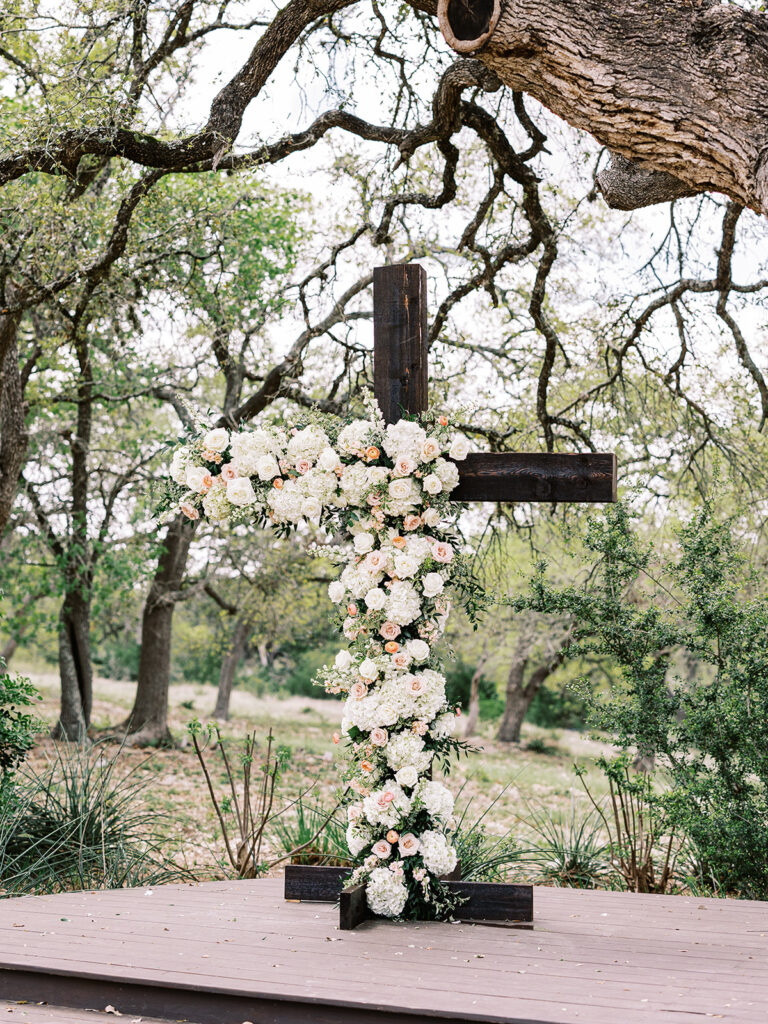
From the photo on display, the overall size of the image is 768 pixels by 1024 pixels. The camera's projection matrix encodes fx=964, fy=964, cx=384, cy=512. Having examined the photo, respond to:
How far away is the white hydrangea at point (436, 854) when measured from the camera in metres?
3.72

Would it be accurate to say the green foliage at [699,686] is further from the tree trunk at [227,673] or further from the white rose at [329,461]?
the tree trunk at [227,673]

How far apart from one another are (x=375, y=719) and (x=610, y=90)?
101 inches

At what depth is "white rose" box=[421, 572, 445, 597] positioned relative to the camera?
3742 millimetres

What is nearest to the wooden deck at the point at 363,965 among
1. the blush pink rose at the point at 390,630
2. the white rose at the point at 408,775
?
the white rose at the point at 408,775

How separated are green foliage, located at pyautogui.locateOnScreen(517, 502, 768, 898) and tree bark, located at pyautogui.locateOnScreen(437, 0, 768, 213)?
2.05 metres

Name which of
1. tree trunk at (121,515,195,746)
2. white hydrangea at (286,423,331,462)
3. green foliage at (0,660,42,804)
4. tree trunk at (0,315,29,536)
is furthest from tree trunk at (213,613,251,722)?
white hydrangea at (286,423,331,462)

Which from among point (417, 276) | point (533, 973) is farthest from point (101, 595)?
point (533, 973)

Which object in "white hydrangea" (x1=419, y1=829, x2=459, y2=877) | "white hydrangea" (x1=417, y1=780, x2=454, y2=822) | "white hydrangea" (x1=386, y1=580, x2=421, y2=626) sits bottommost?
"white hydrangea" (x1=419, y1=829, x2=459, y2=877)

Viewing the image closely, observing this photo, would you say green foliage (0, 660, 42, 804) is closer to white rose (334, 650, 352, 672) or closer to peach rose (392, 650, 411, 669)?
white rose (334, 650, 352, 672)

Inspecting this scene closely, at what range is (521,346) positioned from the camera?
34.4 feet

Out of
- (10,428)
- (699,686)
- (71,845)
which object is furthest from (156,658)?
(699,686)

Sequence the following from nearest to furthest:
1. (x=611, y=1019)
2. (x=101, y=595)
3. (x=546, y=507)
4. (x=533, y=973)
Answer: (x=611, y=1019) → (x=533, y=973) → (x=546, y=507) → (x=101, y=595)

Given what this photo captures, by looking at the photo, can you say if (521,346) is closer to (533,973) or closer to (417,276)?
(417,276)

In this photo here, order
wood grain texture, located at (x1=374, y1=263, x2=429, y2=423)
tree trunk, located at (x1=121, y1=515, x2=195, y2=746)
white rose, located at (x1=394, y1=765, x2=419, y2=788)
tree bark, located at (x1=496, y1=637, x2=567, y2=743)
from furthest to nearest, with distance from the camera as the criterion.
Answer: tree bark, located at (x1=496, y1=637, x2=567, y2=743), tree trunk, located at (x1=121, y1=515, x2=195, y2=746), wood grain texture, located at (x1=374, y1=263, x2=429, y2=423), white rose, located at (x1=394, y1=765, x2=419, y2=788)
